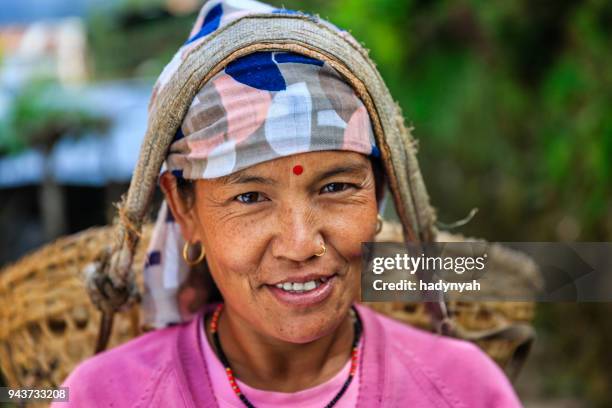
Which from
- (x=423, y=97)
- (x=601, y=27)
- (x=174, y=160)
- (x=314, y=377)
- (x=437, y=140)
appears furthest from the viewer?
(x=437, y=140)

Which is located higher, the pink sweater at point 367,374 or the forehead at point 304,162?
the forehead at point 304,162

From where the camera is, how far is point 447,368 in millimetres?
1949

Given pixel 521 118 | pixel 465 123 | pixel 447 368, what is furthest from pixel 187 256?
pixel 465 123

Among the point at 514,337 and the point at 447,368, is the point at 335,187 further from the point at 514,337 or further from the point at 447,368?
the point at 514,337

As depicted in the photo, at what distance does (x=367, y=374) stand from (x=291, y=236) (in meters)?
0.48

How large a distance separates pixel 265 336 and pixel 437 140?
12.6ft

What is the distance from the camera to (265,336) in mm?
1837

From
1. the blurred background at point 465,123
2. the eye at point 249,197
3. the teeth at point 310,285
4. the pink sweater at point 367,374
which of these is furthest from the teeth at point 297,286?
the blurred background at point 465,123

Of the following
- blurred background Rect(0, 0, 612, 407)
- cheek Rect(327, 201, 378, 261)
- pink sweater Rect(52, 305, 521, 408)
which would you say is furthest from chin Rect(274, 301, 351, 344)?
blurred background Rect(0, 0, 612, 407)

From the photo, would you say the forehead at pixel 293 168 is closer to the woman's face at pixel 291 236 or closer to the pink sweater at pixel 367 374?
the woman's face at pixel 291 236

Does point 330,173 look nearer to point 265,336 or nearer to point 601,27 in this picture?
point 265,336

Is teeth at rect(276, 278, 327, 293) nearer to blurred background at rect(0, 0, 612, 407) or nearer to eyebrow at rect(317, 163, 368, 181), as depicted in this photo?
eyebrow at rect(317, 163, 368, 181)

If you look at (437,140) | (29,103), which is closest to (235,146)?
(437,140)

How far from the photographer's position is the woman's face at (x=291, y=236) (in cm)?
162
